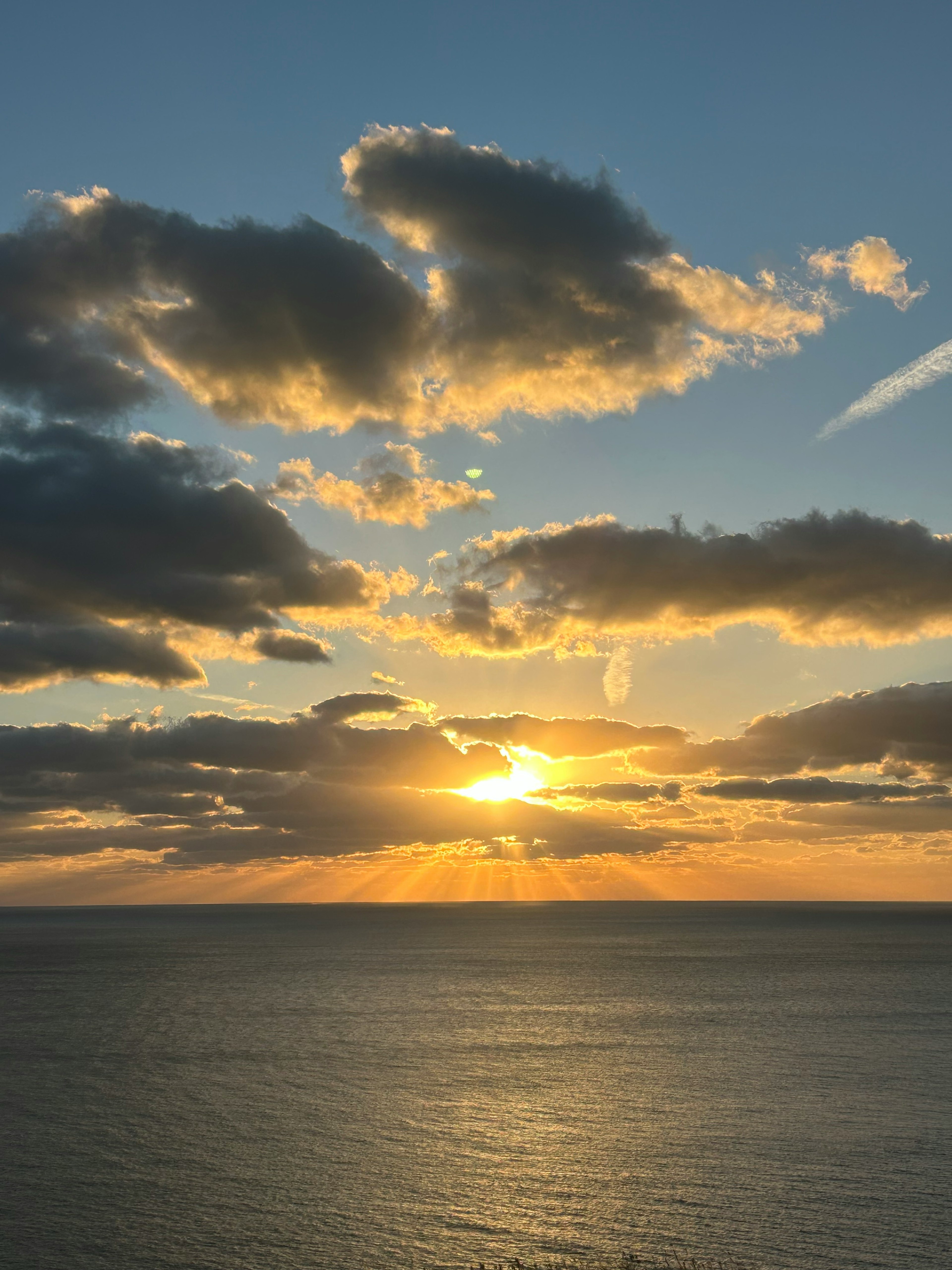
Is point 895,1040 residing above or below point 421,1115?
below

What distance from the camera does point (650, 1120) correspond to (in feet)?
148

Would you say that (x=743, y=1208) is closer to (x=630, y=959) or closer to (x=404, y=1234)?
(x=404, y=1234)

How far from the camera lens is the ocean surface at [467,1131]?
30.4 m

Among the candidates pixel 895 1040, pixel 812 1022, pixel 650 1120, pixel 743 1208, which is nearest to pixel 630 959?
pixel 812 1022

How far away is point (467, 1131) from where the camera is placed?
42875mm

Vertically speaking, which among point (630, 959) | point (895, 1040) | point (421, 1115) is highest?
point (421, 1115)

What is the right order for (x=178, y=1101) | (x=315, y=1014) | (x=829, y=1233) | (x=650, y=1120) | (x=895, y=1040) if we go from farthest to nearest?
(x=315, y=1014), (x=895, y=1040), (x=178, y=1101), (x=650, y=1120), (x=829, y=1233)

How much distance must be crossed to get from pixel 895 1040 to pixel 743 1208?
42.6 metres

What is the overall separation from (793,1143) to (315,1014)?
5044 centimetres

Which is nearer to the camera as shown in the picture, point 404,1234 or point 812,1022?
point 404,1234

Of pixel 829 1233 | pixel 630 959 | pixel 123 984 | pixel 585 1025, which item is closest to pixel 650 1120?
pixel 829 1233

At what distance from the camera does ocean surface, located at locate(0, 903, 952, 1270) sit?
3042 cm

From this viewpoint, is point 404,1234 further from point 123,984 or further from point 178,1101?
point 123,984

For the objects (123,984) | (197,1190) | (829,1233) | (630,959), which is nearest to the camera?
(829,1233)
